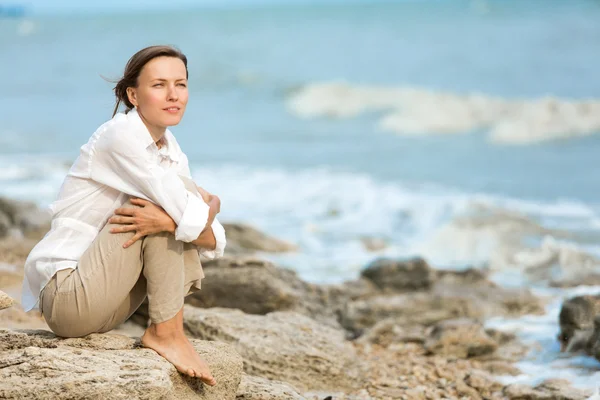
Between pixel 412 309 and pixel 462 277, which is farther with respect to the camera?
pixel 462 277

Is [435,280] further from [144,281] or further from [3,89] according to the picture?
[3,89]

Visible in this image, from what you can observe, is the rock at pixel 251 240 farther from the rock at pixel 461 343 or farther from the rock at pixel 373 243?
Answer: the rock at pixel 461 343

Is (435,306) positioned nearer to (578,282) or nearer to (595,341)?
(595,341)

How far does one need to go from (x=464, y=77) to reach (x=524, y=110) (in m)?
5.15

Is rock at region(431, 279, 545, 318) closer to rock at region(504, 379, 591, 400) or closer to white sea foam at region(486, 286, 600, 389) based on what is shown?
white sea foam at region(486, 286, 600, 389)

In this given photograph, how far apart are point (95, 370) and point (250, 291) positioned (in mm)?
2641

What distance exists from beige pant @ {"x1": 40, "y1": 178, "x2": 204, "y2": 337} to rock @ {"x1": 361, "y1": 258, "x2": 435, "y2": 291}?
16.5 feet

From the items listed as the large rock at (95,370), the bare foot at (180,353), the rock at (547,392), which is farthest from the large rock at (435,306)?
the bare foot at (180,353)

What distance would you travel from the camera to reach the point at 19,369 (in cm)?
337

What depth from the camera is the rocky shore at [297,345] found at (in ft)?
11.2

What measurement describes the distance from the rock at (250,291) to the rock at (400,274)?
2343 mm

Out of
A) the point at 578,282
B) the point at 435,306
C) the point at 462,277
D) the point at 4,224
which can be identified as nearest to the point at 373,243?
the point at 462,277

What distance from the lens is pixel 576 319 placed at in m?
6.36

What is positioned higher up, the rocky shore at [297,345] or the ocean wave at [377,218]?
the ocean wave at [377,218]
